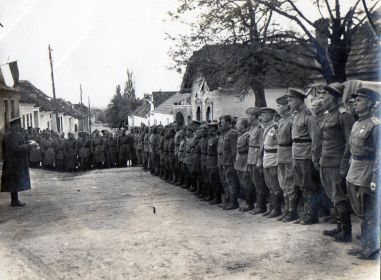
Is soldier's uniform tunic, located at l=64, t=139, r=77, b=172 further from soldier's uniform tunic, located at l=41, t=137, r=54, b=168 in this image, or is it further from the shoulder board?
the shoulder board

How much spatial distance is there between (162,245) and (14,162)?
181 inches

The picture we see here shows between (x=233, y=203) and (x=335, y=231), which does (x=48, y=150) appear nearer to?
(x=233, y=203)

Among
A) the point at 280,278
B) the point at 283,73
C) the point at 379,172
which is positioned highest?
the point at 283,73

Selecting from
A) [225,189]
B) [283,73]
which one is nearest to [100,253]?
[225,189]

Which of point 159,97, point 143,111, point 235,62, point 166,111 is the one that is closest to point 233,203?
point 235,62

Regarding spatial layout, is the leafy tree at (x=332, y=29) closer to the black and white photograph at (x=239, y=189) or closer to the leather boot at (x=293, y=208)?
the black and white photograph at (x=239, y=189)

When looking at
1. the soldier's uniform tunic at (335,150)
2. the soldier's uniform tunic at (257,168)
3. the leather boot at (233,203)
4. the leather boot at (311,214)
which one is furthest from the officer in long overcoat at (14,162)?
the soldier's uniform tunic at (335,150)

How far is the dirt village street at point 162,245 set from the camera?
4730 mm

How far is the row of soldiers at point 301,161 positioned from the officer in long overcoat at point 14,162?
Result: 355 centimetres

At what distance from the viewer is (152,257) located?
17.4 feet

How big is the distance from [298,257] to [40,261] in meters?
3.03

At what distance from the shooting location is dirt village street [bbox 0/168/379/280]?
4730 mm

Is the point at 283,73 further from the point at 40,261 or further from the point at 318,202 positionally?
the point at 40,261

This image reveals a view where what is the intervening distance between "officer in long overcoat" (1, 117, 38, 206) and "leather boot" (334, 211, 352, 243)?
240 inches
